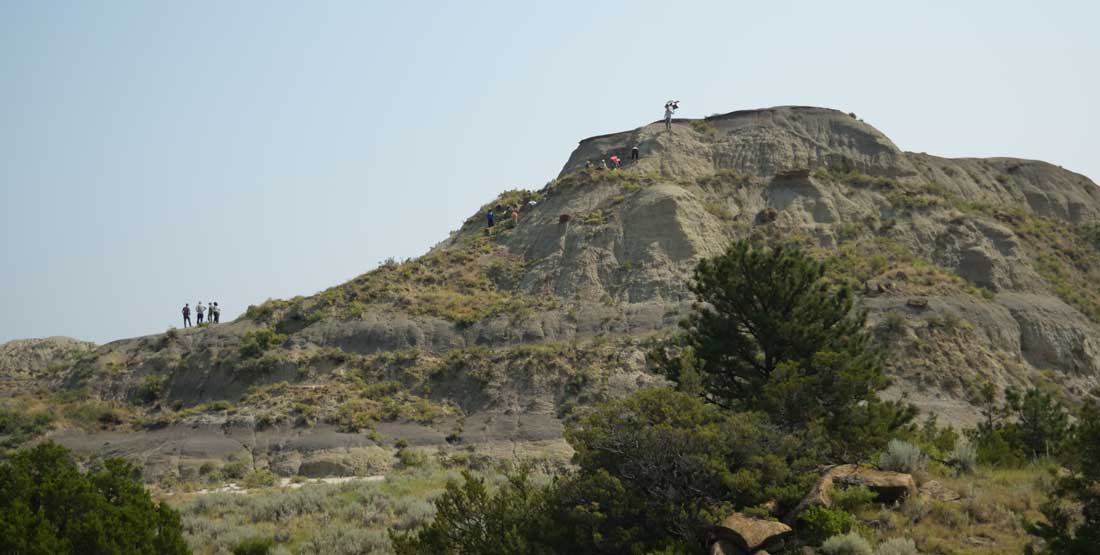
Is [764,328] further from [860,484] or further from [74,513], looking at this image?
[74,513]

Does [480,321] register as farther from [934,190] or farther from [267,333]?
[934,190]

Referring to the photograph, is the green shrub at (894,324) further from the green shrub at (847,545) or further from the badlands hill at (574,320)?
the green shrub at (847,545)

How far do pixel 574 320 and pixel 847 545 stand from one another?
98.3ft

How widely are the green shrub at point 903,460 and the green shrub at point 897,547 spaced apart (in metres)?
3.04

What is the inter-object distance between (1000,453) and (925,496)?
5992 millimetres

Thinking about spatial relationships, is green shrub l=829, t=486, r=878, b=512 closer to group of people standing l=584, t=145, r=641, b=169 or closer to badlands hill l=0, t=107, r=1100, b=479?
badlands hill l=0, t=107, r=1100, b=479

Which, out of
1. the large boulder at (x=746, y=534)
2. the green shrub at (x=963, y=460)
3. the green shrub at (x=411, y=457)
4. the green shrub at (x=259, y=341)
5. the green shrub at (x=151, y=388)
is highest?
the green shrub at (x=259, y=341)

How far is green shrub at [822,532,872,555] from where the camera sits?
1297cm

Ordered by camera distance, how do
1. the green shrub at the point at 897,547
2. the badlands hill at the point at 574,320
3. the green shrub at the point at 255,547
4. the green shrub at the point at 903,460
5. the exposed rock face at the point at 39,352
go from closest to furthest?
the green shrub at the point at 897,547 → the green shrub at the point at 903,460 → the green shrub at the point at 255,547 → the badlands hill at the point at 574,320 → the exposed rock face at the point at 39,352

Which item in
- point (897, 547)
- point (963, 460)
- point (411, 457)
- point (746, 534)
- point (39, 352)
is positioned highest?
point (39, 352)

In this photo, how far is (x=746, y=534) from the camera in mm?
13461

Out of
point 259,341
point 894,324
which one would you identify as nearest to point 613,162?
point 894,324

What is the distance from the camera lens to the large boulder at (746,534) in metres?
13.4

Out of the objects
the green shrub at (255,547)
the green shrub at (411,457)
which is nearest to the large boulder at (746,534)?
the green shrub at (255,547)
